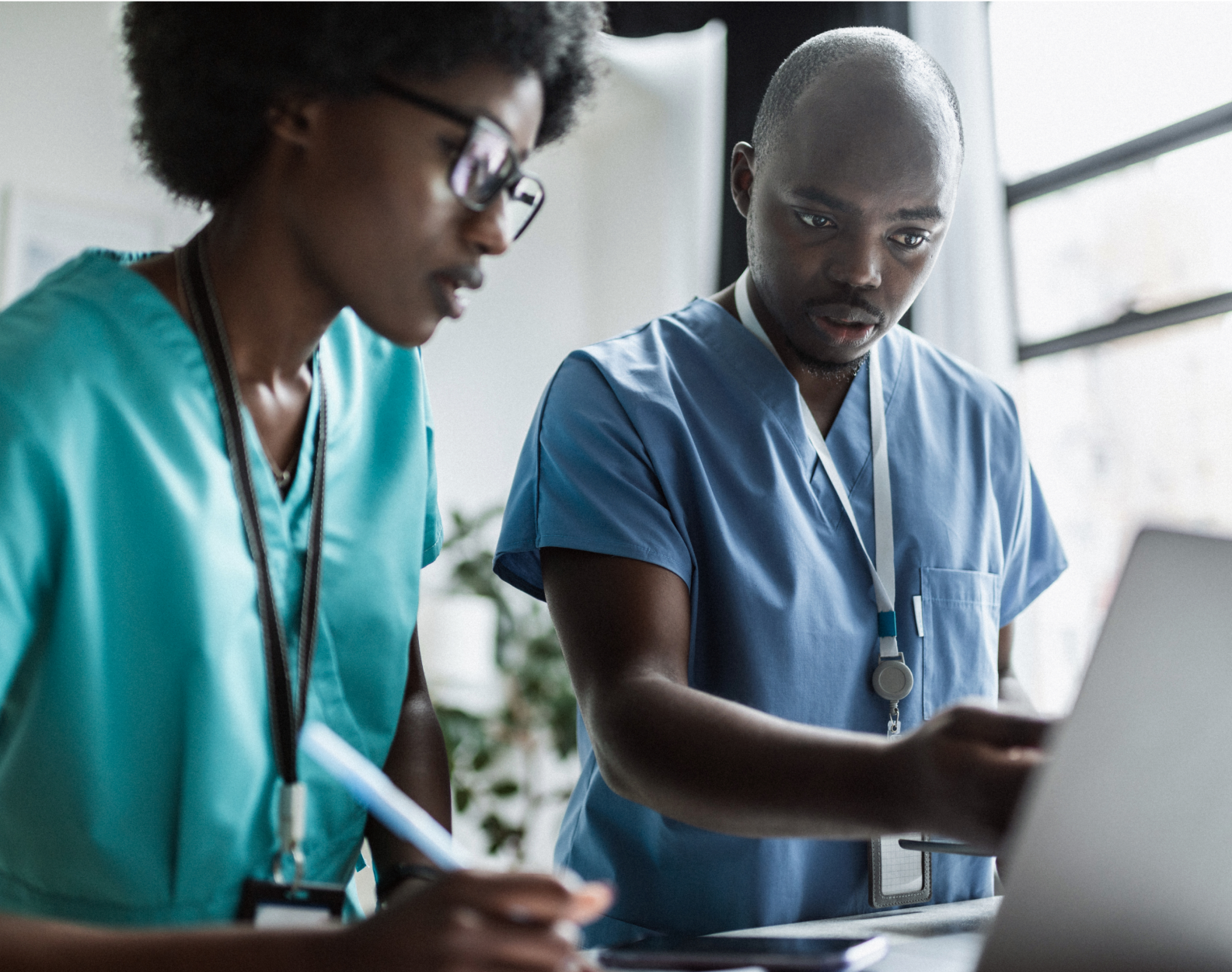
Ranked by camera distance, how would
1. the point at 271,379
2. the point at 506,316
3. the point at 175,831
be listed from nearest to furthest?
the point at 175,831
the point at 271,379
the point at 506,316

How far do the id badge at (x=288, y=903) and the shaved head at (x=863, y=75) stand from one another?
866 millimetres

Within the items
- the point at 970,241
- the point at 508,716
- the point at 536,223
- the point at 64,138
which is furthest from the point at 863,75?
the point at 536,223

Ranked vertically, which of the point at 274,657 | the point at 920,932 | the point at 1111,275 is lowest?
the point at 920,932

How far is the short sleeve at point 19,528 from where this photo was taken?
649 millimetres

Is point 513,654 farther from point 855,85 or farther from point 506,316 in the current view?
point 855,85

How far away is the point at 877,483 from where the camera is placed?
121 cm

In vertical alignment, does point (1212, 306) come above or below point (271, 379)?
above

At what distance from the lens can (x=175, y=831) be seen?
73 cm

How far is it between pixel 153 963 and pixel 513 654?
11.3 feet

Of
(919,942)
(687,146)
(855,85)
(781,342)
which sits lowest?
(919,942)

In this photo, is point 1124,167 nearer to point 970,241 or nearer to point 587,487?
point 970,241

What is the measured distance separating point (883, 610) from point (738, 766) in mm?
368

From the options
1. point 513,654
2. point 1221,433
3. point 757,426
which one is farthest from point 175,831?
point 513,654

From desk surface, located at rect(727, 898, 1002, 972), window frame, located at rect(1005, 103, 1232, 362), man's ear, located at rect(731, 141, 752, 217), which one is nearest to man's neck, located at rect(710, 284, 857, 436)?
man's ear, located at rect(731, 141, 752, 217)
